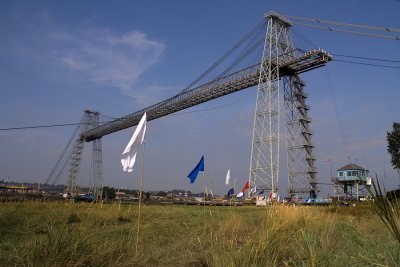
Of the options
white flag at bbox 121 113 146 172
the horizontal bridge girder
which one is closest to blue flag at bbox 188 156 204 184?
white flag at bbox 121 113 146 172

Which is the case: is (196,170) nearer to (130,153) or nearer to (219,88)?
(130,153)

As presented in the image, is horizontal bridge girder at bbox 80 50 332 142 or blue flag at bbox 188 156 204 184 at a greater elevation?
horizontal bridge girder at bbox 80 50 332 142

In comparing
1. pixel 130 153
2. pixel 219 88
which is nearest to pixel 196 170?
pixel 130 153

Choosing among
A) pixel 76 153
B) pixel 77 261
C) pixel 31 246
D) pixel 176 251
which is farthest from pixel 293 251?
pixel 76 153

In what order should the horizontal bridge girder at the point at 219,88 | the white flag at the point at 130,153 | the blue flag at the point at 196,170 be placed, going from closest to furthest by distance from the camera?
the white flag at the point at 130,153, the blue flag at the point at 196,170, the horizontal bridge girder at the point at 219,88

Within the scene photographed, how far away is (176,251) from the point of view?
636 centimetres

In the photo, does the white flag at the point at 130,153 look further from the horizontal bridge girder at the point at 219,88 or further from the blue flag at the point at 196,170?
the horizontal bridge girder at the point at 219,88

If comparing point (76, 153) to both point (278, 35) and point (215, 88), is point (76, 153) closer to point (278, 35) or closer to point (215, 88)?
point (215, 88)

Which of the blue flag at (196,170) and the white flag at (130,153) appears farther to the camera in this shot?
the blue flag at (196,170)

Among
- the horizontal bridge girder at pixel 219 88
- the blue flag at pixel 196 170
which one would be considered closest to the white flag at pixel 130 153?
the blue flag at pixel 196 170

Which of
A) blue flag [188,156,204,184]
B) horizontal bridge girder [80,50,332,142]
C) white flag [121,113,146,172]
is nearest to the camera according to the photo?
white flag [121,113,146,172]

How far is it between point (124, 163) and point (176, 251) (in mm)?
1681

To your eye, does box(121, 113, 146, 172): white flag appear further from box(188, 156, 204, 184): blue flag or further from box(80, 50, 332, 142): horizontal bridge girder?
box(80, 50, 332, 142): horizontal bridge girder

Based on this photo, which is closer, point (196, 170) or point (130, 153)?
point (130, 153)
